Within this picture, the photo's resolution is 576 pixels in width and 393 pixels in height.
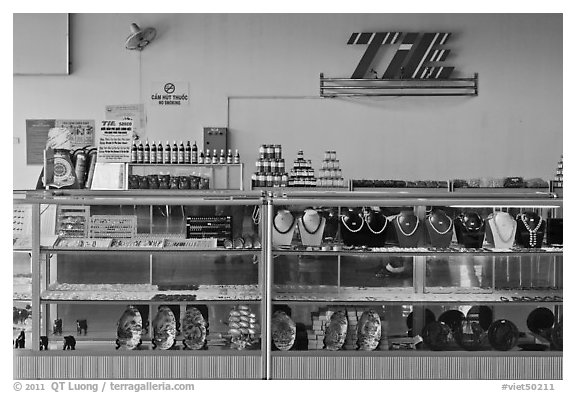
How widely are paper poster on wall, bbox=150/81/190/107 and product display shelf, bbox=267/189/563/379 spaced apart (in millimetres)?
4234

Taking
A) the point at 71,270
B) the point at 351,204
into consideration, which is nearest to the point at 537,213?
the point at 351,204

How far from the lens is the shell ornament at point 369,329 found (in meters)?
5.24

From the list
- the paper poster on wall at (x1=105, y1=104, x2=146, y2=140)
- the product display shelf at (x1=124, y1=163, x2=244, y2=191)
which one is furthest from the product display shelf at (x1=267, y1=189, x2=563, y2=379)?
the paper poster on wall at (x1=105, y1=104, x2=146, y2=140)

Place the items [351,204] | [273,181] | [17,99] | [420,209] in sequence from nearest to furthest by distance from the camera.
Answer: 1. [351,204]
2. [420,209]
3. [273,181]
4. [17,99]

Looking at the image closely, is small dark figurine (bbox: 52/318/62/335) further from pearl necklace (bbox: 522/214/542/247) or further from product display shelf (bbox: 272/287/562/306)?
pearl necklace (bbox: 522/214/542/247)

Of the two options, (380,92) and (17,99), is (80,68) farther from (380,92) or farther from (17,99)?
(380,92)

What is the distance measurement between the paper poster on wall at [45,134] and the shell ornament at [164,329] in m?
4.41

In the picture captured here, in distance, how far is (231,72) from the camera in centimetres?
902

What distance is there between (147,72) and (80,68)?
892 millimetres

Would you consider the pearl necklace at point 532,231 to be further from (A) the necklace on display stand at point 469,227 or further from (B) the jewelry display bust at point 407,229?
(B) the jewelry display bust at point 407,229

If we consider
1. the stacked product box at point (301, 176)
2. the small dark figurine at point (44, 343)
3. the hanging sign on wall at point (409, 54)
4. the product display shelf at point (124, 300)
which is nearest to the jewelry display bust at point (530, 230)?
the product display shelf at point (124, 300)

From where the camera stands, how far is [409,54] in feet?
29.5

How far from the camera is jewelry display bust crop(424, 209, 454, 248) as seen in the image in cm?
534

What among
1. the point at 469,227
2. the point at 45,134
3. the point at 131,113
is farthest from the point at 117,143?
the point at 469,227
